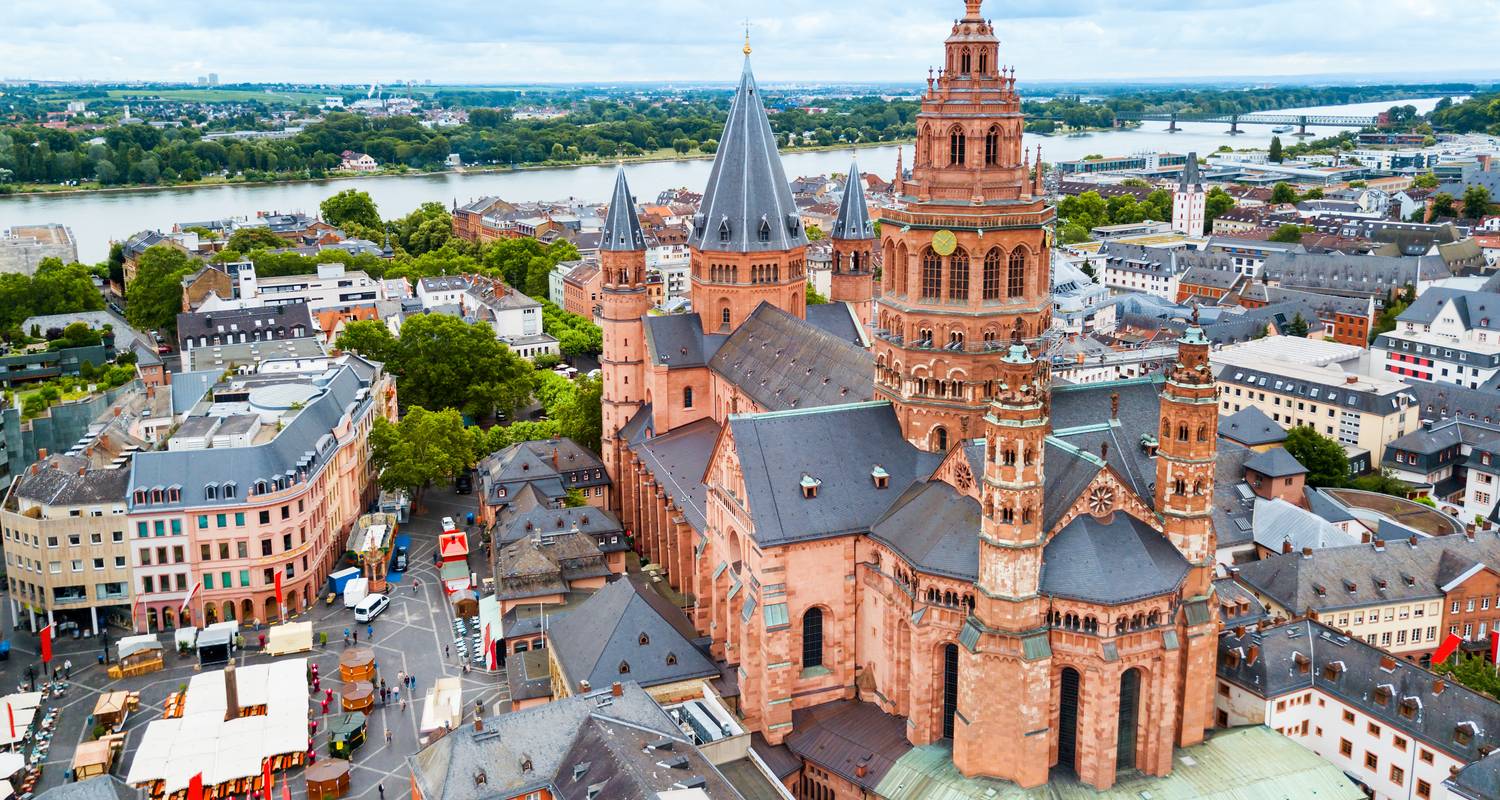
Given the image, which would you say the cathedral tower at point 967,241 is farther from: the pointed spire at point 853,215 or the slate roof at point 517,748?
the pointed spire at point 853,215

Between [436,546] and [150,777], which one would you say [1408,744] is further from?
[436,546]

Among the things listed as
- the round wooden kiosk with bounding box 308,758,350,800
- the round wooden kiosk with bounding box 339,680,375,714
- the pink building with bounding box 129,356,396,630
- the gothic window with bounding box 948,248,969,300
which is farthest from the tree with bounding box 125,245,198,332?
the gothic window with bounding box 948,248,969,300

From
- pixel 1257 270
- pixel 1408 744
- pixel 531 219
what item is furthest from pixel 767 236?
pixel 531 219

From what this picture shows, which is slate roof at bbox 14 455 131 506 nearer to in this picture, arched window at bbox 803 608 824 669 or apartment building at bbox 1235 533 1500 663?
arched window at bbox 803 608 824 669

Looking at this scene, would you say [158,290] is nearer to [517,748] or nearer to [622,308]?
[622,308]

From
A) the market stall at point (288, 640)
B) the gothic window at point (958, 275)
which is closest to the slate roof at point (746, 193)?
the gothic window at point (958, 275)

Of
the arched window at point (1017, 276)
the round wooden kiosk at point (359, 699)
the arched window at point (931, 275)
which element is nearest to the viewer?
the arched window at point (1017, 276)
